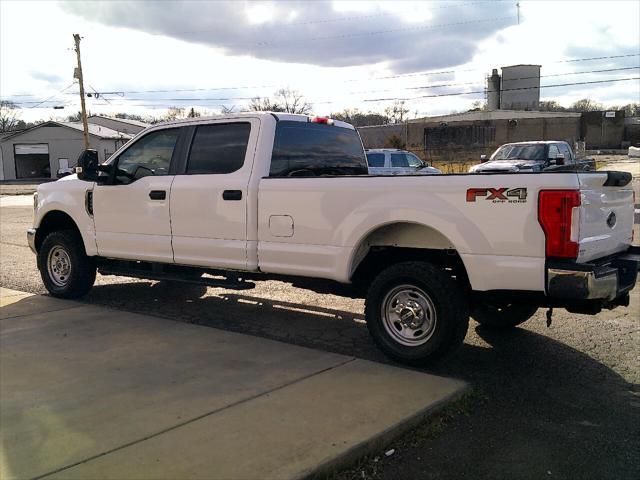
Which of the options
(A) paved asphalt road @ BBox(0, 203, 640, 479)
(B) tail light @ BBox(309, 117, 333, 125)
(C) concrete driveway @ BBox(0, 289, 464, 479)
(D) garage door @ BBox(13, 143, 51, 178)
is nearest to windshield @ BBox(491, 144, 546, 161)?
(A) paved asphalt road @ BBox(0, 203, 640, 479)

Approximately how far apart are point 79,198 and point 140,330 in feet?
6.76

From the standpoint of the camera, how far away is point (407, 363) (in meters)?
4.84

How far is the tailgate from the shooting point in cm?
412

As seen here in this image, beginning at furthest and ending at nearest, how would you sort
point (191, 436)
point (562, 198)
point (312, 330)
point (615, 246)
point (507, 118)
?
point (507, 118), point (312, 330), point (615, 246), point (562, 198), point (191, 436)

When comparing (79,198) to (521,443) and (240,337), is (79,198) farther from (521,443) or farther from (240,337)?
(521,443)

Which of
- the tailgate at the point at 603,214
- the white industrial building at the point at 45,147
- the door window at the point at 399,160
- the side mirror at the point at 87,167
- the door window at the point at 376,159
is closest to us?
the tailgate at the point at 603,214

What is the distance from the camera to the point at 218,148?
6039mm

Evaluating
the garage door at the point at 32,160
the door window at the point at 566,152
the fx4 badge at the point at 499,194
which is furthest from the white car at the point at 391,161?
the garage door at the point at 32,160

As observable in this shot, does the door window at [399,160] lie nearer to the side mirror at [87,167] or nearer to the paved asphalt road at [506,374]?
the paved asphalt road at [506,374]

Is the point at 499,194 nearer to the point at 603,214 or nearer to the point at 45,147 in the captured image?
the point at 603,214

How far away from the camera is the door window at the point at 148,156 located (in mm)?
6406

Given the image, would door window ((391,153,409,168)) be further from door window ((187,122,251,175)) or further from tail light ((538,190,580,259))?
tail light ((538,190,580,259))

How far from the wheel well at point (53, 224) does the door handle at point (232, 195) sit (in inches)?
101

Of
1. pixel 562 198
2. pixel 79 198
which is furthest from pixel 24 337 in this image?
pixel 562 198
